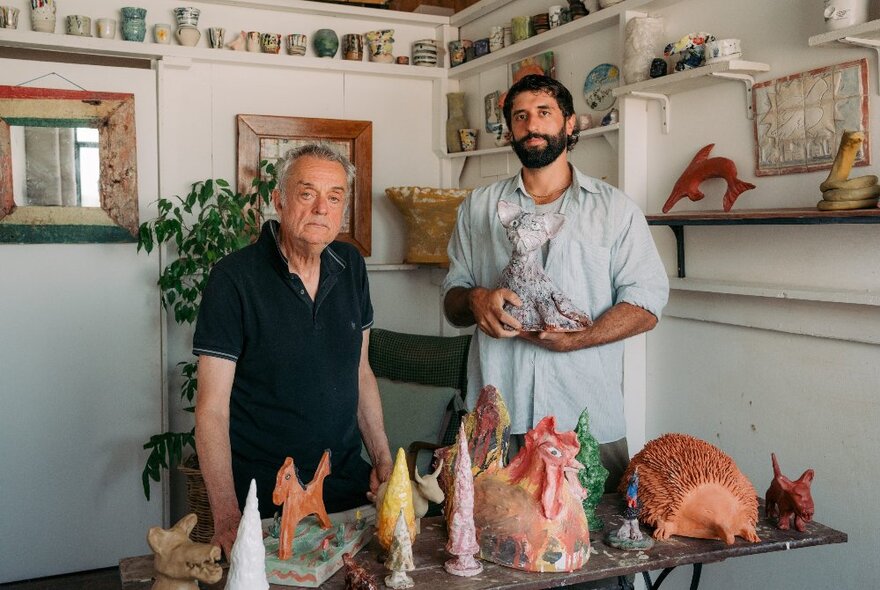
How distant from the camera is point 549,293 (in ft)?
6.13

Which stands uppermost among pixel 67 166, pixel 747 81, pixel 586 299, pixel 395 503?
pixel 747 81

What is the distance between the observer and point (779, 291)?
223cm

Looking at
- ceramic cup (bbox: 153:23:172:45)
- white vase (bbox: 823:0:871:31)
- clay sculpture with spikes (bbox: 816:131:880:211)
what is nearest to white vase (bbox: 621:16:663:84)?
white vase (bbox: 823:0:871:31)

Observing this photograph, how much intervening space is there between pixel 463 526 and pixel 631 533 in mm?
320

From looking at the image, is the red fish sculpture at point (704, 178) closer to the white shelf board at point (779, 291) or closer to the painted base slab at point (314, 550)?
the white shelf board at point (779, 291)

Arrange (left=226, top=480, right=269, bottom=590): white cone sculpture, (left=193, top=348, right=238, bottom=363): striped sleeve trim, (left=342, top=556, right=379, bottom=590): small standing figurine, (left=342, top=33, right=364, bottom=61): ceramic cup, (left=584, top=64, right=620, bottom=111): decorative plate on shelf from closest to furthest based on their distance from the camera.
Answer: (left=226, top=480, right=269, bottom=590): white cone sculpture, (left=342, top=556, right=379, bottom=590): small standing figurine, (left=193, top=348, right=238, bottom=363): striped sleeve trim, (left=584, top=64, right=620, bottom=111): decorative plate on shelf, (left=342, top=33, right=364, bottom=61): ceramic cup

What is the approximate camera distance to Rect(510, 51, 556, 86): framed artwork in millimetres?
3379

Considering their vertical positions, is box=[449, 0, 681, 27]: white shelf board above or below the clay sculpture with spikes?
above

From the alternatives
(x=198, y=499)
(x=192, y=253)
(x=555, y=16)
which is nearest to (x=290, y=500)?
(x=198, y=499)

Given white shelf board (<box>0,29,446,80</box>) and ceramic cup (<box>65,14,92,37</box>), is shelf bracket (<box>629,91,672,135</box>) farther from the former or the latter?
ceramic cup (<box>65,14,92,37</box>)

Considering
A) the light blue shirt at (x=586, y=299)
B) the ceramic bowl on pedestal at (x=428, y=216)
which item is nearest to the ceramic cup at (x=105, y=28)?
the ceramic bowl on pedestal at (x=428, y=216)

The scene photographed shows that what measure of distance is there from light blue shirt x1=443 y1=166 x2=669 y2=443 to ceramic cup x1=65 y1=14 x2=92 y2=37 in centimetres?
225

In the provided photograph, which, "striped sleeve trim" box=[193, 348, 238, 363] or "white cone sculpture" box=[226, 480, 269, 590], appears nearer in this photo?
"white cone sculpture" box=[226, 480, 269, 590]

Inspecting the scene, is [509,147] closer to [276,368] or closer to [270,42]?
[270,42]
